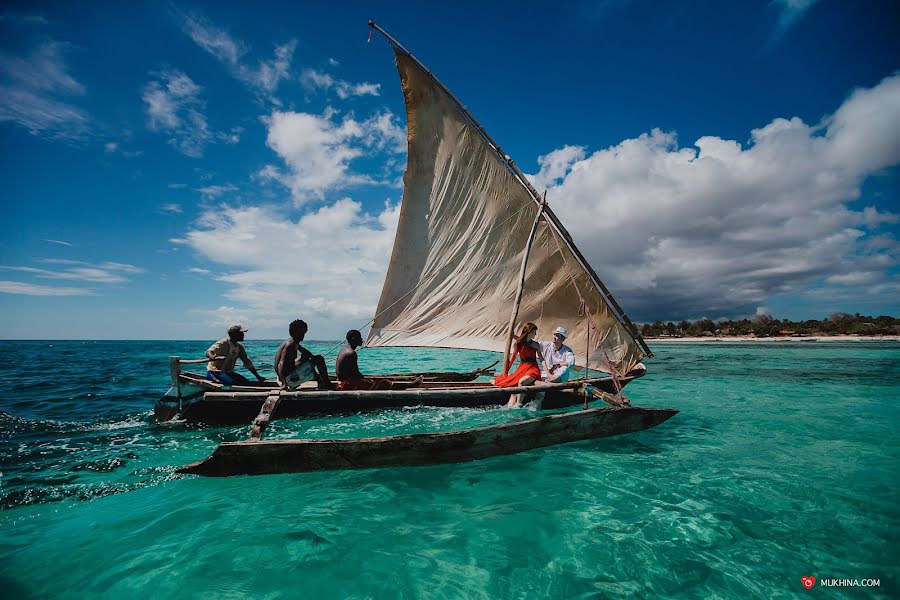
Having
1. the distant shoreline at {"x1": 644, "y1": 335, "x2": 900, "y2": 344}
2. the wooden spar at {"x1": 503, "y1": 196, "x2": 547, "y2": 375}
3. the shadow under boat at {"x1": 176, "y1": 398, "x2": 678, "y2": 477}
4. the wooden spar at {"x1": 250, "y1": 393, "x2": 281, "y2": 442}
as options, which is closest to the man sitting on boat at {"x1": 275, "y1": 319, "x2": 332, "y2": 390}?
the wooden spar at {"x1": 250, "y1": 393, "x2": 281, "y2": 442}

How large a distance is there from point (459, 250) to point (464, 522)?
29.6 ft

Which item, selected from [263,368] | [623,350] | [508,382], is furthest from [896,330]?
[263,368]

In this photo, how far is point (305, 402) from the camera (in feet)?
27.5

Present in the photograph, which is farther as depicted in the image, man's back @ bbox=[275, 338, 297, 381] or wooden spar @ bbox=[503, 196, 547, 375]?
wooden spar @ bbox=[503, 196, 547, 375]

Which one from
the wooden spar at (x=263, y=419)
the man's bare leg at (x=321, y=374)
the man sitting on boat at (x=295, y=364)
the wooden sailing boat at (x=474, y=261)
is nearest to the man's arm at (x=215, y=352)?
the man sitting on boat at (x=295, y=364)

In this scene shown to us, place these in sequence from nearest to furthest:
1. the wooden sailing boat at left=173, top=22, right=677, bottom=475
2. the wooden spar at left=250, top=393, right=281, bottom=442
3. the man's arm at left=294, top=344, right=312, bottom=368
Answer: the wooden spar at left=250, top=393, right=281, bottom=442 → the man's arm at left=294, top=344, right=312, bottom=368 → the wooden sailing boat at left=173, top=22, right=677, bottom=475

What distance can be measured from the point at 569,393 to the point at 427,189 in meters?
7.97

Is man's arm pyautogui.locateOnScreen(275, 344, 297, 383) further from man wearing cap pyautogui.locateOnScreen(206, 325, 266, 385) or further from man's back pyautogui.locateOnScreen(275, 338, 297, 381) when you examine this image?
man wearing cap pyautogui.locateOnScreen(206, 325, 266, 385)

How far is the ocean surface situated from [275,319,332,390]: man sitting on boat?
121 centimetres

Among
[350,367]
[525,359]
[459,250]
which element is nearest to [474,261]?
[459,250]

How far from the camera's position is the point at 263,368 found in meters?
10.1

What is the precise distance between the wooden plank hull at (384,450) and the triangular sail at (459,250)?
532 centimetres

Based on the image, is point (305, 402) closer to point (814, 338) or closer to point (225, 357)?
point (225, 357)

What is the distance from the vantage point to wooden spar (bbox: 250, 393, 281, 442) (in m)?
5.93
